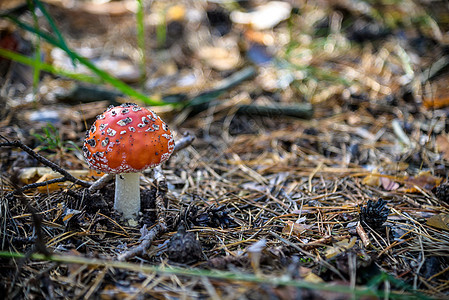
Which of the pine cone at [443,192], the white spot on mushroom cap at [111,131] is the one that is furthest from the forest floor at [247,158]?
the white spot on mushroom cap at [111,131]

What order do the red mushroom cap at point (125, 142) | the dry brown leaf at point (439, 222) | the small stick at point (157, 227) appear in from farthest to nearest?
1. the dry brown leaf at point (439, 222)
2. the red mushroom cap at point (125, 142)
3. the small stick at point (157, 227)

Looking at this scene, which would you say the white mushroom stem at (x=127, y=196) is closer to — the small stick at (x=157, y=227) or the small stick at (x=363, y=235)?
the small stick at (x=157, y=227)

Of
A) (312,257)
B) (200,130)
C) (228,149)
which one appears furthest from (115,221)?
(200,130)

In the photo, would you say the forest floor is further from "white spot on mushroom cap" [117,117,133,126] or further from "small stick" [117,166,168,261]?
"white spot on mushroom cap" [117,117,133,126]

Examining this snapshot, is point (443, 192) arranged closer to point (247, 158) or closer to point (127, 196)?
point (247, 158)

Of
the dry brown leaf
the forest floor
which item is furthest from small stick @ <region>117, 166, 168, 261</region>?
the dry brown leaf

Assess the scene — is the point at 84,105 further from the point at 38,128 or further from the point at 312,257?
the point at 312,257
